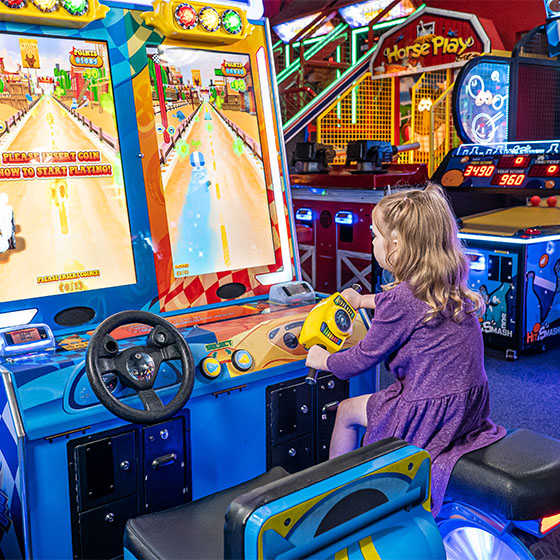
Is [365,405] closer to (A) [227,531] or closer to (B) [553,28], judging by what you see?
(A) [227,531]

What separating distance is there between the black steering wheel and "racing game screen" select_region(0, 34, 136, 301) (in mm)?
510

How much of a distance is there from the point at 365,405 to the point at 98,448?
0.85m

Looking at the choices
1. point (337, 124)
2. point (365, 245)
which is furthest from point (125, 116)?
point (337, 124)

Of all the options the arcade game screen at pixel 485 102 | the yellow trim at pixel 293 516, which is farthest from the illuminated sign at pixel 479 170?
the yellow trim at pixel 293 516

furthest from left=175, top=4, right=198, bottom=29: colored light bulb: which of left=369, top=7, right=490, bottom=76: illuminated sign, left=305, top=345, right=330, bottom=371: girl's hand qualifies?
left=369, top=7, right=490, bottom=76: illuminated sign

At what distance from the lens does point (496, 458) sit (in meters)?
1.78

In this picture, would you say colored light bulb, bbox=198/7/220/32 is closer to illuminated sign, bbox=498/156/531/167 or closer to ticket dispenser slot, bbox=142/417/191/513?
ticket dispenser slot, bbox=142/417/191/513

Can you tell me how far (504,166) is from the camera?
195 inches

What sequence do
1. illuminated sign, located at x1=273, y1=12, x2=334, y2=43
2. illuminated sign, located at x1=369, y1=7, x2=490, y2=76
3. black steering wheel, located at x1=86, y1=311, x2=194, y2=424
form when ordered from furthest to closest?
illuminated sign, located at x1=273, y1=12, x2=334, y2=43 → illuminated sign, located at x1=369, y1=7, x2=490, y2=76 → black steering wheel, located at x1=86, y1=311, x2=194, y2=424

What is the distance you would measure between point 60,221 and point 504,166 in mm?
3769

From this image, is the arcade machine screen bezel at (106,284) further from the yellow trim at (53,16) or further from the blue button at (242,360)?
the blue button at (242,360)

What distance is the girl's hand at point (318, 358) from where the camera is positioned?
2.07 m

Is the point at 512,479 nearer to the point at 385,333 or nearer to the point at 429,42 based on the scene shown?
the point at 385,333

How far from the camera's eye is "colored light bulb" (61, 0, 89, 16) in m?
2.07
